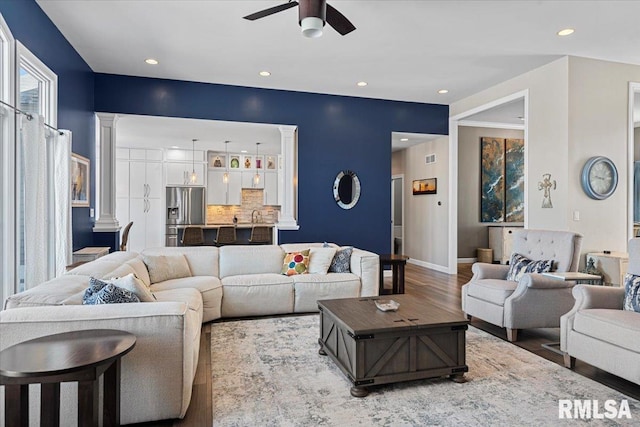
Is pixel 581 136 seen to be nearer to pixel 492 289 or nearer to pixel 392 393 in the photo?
pixel 492 289

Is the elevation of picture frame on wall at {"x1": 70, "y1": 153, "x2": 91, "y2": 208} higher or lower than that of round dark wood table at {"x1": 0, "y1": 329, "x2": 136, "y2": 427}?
higher

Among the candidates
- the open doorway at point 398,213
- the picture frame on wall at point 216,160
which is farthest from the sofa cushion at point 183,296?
the picture frame on wall at point 216,160

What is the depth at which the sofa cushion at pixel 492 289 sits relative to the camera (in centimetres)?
367

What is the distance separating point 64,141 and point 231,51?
211 cm

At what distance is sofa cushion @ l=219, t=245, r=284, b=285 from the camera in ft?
15.3

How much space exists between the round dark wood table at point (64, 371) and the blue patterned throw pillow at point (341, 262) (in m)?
3.06

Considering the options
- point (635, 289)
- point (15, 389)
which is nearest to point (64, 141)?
point (15, 389)

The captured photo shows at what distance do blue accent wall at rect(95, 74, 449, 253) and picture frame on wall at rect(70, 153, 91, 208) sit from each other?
3.61 ft

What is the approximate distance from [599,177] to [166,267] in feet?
17.4

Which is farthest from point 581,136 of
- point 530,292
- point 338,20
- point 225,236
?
point 225,236

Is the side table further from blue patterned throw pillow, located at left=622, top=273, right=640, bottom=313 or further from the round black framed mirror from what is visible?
blue patterned throw pillow, located at left=622, top=273, right=640, bottom=313

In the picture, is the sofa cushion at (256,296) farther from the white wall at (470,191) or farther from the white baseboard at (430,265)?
the white wall at (470,191)

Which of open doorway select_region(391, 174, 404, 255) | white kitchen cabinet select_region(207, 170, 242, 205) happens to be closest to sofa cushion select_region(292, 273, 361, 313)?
open doorway select_region(391, 174, 404, 255)

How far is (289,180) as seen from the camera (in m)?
6.48
